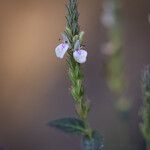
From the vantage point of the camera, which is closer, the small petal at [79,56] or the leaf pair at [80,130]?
the small petal at [79,56]

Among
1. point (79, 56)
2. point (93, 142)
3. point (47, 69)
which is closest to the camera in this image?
point (79, 56)

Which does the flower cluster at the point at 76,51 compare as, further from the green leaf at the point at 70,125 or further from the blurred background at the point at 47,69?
the blurred background at the point at 47,69

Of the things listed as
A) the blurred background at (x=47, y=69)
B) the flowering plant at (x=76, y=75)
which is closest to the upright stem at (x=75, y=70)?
the flowering plant at (x=76, y=75)

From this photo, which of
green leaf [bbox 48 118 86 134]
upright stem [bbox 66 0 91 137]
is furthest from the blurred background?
upright stem [bbox 66 0 91 137]

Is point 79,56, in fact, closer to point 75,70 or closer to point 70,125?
point 75,70

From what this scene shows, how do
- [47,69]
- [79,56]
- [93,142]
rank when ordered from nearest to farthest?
1. [79,56]
2. [93,142]
3. [47,69]

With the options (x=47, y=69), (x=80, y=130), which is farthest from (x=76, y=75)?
(x=47, y=69)

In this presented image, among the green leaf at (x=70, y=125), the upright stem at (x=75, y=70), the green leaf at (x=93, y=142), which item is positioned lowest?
the green leaf at (x=93, y=142)

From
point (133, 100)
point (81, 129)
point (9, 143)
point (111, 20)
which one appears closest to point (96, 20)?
point (133, 100)
